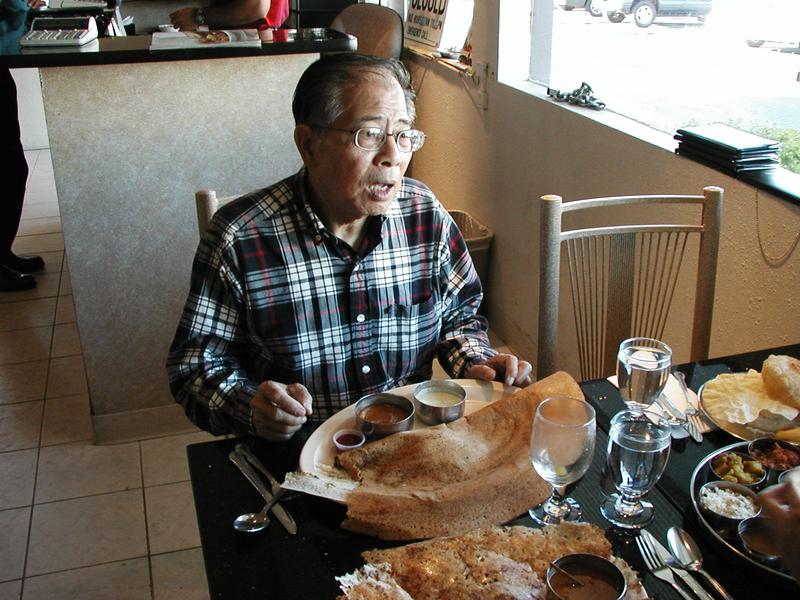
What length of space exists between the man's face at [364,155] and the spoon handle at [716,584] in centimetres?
86

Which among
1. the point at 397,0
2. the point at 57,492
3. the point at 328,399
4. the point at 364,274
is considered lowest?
the point at 57,492

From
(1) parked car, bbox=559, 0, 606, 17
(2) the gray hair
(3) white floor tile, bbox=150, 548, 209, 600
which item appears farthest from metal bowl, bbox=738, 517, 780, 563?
(1) parked car, bbox=559, 0, 606, 17

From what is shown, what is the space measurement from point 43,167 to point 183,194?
4087 millimetres

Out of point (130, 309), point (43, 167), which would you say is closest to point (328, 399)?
point (130, 309)

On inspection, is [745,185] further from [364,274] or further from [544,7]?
[544,7]

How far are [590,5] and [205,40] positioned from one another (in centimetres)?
147

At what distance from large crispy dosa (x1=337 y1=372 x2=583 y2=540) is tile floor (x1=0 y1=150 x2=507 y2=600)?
1.20 m

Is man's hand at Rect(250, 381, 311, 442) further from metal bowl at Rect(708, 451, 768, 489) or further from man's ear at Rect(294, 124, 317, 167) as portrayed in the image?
metal bowl at Rect(708, 451, 768, 489)

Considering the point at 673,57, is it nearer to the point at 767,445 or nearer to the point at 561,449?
the point at 767,445

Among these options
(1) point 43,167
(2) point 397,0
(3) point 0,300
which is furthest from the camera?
(1) point 43,167

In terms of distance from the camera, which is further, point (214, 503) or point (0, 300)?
point (0, 300)

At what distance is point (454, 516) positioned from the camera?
45.5 inches

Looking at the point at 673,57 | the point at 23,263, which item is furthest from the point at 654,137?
the point at 23,263

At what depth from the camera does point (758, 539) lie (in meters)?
1.08
